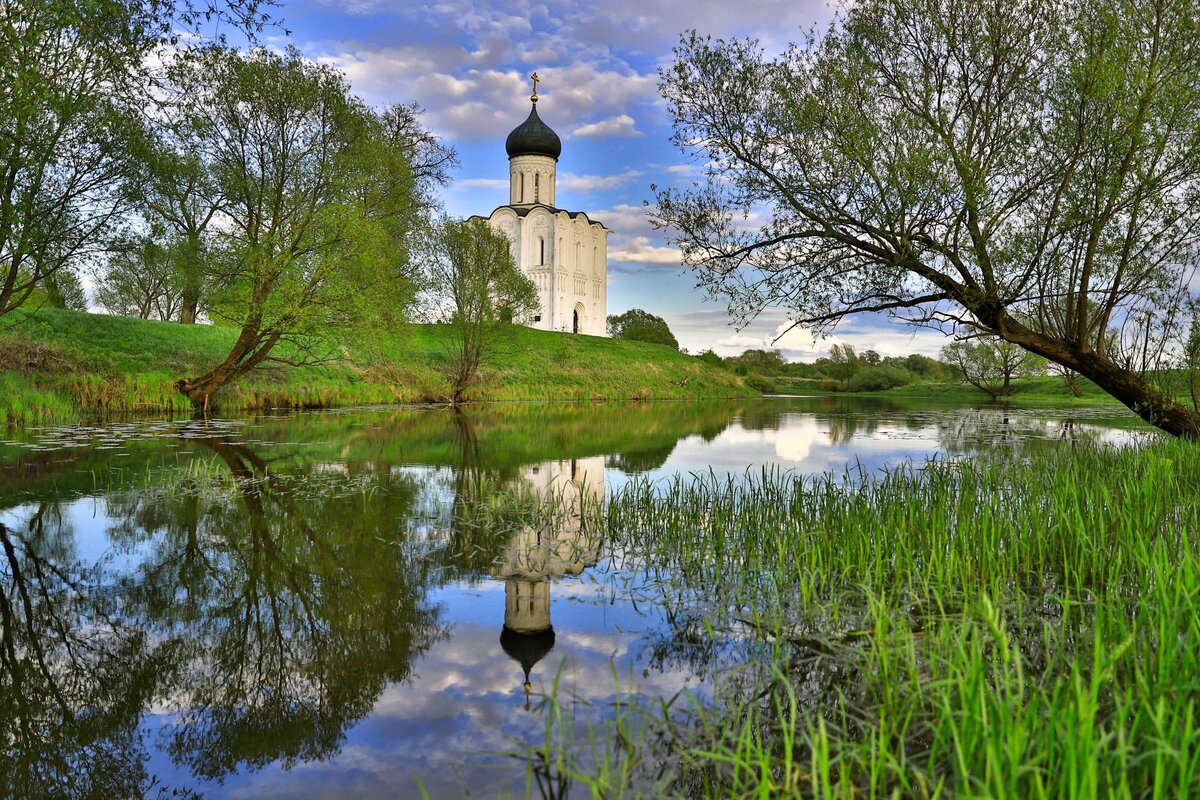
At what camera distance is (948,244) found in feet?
32.0

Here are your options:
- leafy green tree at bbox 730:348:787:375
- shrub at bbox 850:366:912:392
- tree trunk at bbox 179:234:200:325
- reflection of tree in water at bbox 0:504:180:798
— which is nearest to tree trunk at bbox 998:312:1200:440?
reflection of tree in water at bbox 0:504:180:798

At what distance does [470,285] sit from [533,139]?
34239mm

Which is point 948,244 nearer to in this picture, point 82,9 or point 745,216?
point 745,216

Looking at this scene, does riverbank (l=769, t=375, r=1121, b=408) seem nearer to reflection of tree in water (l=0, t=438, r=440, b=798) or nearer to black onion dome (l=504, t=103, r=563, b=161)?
black onion dome (l=504, t=103, r=563, b=161)

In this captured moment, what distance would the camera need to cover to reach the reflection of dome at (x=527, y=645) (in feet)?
13.2

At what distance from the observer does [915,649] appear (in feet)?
11.0

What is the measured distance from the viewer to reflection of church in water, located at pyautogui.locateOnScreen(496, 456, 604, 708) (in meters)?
4.27

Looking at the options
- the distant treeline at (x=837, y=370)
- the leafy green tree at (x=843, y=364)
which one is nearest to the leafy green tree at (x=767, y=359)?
the distant treeline at (x=837, y=370)

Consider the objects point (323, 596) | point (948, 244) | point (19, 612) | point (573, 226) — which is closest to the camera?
point (19, 612)

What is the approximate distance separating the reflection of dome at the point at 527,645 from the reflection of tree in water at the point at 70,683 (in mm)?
1800

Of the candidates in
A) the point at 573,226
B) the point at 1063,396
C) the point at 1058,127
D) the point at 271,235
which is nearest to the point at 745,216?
the point at 1058,127

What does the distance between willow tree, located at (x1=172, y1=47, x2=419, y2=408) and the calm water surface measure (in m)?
9.96

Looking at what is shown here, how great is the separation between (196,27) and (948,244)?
10.3 m

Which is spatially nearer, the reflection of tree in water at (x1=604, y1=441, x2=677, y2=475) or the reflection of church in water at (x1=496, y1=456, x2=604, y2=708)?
the reflection of church in water at (x1=496, y1=456, x2=604, y2=708)
